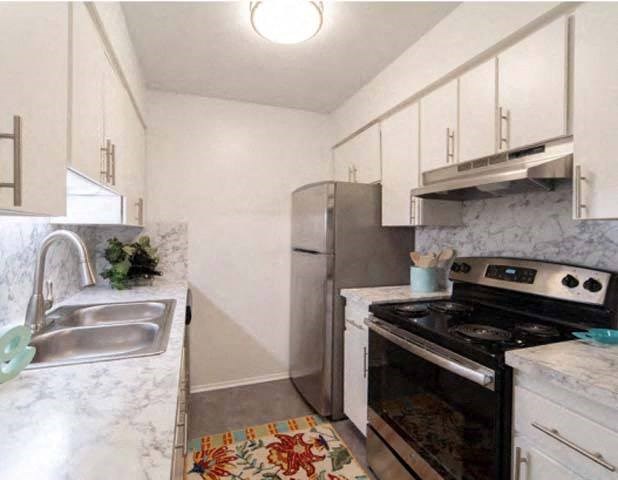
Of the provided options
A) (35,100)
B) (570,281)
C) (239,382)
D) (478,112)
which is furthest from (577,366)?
(239,382)

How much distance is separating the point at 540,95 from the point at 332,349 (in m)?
1.78

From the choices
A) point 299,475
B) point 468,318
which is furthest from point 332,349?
point 468,318

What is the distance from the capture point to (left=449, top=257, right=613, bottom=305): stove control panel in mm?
1272

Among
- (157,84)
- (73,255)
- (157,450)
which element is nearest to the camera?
(157,450)

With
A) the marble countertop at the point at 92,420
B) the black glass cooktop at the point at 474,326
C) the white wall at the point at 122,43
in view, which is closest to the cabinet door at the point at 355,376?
the black glass cooktop at the point at 474,326

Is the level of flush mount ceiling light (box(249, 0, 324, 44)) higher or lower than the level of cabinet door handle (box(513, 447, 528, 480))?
higher

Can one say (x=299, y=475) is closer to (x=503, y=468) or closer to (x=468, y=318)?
(x=503, y=468)

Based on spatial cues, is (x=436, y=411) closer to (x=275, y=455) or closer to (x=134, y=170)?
(x=275, y=455)

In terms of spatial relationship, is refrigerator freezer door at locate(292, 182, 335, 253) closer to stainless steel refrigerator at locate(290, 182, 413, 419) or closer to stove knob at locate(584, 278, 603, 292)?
stainless steel refrigerator at locate(290, 182, 413, 419)

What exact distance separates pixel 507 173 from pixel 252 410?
2.25 metres

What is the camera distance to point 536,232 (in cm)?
158

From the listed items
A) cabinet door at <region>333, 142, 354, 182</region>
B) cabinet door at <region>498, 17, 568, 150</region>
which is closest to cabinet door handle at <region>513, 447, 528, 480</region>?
cabinet door at <region>498, 17, 568, 150</region>

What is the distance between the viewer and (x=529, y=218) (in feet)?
5.31

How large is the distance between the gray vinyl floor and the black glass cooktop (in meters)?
0.96
